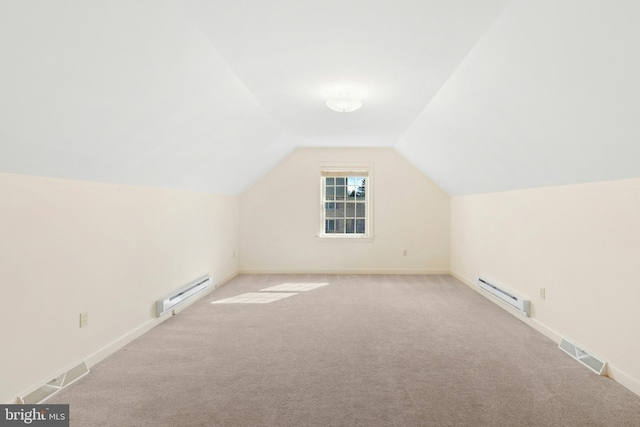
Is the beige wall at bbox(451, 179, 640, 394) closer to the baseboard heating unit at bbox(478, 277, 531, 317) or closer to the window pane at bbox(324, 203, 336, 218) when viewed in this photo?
the baseboard heating unit at bbox(478, 277, 531, 317)

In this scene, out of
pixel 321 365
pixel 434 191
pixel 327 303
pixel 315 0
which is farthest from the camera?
pixel 434 191

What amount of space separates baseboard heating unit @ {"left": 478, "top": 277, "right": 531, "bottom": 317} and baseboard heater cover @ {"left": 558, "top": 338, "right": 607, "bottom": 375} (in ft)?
2.03

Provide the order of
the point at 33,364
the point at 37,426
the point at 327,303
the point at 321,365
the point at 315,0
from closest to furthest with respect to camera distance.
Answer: the point at 315,0 → the point at 37,426 → the point at 33,364 → the point at 321,365 → the point at 327,303

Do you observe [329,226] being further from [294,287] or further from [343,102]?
[343,102]

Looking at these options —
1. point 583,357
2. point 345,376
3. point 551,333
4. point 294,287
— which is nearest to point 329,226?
point 294,287

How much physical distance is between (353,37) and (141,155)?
6.21 feet

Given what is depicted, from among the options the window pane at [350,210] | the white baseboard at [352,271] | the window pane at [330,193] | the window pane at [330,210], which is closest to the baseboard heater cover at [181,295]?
the white baseboard at [352,271]

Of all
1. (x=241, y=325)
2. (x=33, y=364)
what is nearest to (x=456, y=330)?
(x=241, y=325)

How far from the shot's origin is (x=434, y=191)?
21.1ft

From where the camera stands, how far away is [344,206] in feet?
22.1

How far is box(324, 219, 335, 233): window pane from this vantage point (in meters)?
6.70

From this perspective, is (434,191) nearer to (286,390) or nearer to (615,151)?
(615,151)

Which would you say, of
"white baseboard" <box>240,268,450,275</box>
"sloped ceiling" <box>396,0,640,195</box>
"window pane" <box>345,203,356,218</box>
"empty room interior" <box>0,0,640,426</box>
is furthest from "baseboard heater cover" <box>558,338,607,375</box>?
"window pane" <box>345,203,356,218</box>

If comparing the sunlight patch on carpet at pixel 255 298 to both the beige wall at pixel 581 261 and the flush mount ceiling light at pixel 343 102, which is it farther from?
the beige wall at pixel 581 261
